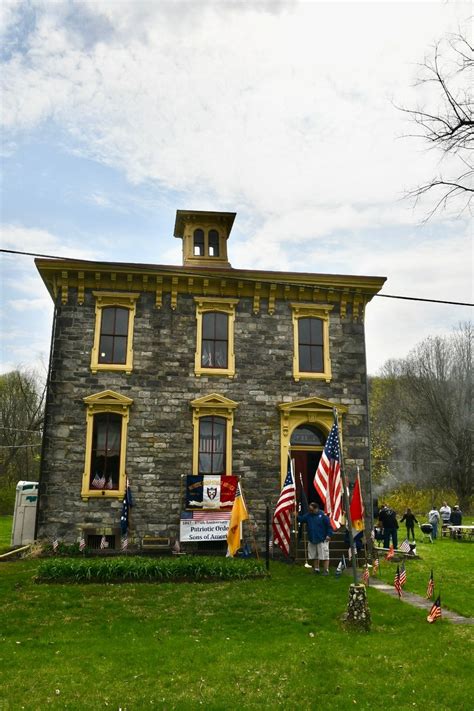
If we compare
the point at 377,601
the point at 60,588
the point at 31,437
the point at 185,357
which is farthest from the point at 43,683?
the point at 31,437

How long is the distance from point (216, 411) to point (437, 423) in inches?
1133

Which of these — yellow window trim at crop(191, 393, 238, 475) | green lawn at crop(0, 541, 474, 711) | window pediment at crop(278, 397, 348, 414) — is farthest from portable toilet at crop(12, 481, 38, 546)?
window pediment at crop(278, 397, 348, 414)

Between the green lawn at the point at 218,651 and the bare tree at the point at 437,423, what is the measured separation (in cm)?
3140

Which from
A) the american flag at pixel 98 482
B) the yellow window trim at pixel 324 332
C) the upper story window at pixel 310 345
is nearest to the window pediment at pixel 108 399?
the american flag at pixel 98 482

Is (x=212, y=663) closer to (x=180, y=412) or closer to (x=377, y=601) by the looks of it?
(x=377, y=601)

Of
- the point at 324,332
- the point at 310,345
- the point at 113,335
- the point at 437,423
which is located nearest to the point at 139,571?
the point at 113,335

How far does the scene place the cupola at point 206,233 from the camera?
21.3 meters

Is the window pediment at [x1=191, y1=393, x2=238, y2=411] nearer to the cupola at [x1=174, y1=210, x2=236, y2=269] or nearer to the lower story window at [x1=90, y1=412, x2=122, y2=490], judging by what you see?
the lower story window at [x1=90, y1=412, x2=122, y2=490]

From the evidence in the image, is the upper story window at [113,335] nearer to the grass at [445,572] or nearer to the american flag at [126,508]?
the american flag at [126,508]

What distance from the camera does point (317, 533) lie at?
14211 mm

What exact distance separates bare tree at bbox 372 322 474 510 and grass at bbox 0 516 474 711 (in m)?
31.2

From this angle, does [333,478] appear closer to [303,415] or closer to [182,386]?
[303,415]

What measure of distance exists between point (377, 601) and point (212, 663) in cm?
478

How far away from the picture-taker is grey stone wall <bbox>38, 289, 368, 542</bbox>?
17.0 meters
